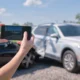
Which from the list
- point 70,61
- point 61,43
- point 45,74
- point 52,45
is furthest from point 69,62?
point 52,45

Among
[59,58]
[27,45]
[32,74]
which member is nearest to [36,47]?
[59,58]

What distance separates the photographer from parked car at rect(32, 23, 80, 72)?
7.23m

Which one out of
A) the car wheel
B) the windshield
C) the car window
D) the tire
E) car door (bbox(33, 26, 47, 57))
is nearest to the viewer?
the tire

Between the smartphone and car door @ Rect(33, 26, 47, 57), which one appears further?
car door @ Rect(33, 26, 47, 57)

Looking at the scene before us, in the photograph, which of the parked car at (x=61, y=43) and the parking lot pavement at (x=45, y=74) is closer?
the parking lot pavement at (x=45, y=74)

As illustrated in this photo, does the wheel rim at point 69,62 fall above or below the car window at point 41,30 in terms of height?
below

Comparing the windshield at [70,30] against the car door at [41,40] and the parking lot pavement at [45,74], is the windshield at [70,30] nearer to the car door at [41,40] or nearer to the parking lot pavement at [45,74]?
the car door at [41,40]

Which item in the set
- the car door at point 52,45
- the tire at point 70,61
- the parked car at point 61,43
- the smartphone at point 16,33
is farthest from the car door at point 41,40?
the smartphone at point 16,33

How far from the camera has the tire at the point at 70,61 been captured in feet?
23.5

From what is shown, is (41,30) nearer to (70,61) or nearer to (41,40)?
(41,40)

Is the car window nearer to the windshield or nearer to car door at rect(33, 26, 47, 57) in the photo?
car door at rect(33, 26, 47, 57)

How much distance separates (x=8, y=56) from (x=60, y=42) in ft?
5.88

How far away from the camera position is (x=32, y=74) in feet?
23.3

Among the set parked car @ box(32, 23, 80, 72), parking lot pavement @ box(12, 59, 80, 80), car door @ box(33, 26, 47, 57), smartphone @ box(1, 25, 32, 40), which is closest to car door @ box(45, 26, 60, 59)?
parked car @ box(32, 23, 80, 72)
